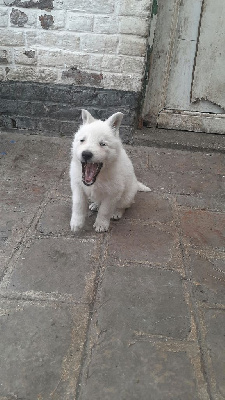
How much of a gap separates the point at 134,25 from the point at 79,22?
0.68 m

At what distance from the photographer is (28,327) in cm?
192

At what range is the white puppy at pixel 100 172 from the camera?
2.46 meters

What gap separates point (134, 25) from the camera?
4.16 m

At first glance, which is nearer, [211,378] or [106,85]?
[211,378]

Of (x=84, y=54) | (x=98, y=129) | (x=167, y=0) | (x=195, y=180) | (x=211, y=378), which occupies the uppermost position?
(x=167, y=0)

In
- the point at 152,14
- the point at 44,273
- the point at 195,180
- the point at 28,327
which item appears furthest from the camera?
the point at 152,14

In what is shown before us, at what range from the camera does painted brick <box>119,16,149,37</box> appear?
13.6 ft

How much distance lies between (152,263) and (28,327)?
3.34 feet

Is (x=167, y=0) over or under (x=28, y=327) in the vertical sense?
Result: over

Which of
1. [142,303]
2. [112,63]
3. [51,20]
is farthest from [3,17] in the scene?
[142,303]

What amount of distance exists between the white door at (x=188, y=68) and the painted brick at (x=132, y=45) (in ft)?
1.51

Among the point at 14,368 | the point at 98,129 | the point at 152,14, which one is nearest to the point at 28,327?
the point at 14,368

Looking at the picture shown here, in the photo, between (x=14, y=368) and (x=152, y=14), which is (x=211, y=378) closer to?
(x=14, y=368)

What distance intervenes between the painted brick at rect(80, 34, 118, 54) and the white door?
68cm
